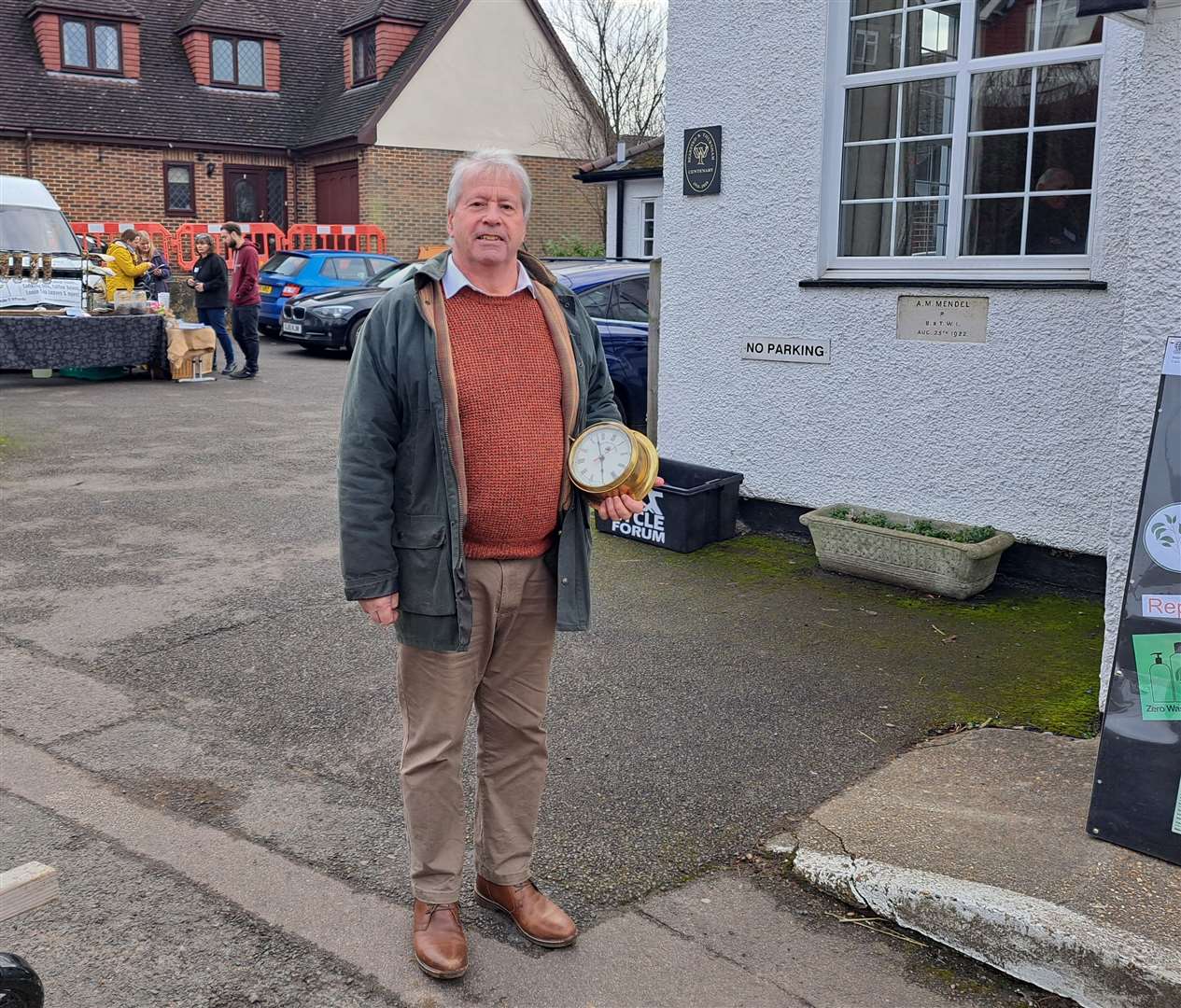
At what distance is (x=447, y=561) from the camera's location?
3139 millimetres

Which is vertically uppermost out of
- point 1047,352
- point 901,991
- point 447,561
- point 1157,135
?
point 1157,135

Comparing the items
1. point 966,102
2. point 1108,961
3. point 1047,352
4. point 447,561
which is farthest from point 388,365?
point 966,102

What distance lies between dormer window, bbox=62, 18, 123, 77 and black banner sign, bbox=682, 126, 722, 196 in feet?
80.0

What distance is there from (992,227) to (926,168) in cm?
53

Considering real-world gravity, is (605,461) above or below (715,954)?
above

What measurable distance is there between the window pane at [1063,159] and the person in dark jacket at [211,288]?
11.6 meters

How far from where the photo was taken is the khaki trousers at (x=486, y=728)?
3.21m

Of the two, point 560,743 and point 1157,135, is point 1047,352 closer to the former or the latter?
point 1157,135

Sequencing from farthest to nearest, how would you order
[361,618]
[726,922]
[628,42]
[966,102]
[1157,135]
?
[628,42] → [966,102] → [361,618] → [1157,135] → [726,922]

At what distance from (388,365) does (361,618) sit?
10.4ft

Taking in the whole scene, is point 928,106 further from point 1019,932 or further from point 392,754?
point 1019,932

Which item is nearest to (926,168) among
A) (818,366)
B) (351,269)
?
(818,366)

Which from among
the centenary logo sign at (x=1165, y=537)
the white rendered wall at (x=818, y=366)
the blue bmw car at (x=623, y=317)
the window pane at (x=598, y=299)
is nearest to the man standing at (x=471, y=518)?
the centenary logo sign at (x=1165, y=537)

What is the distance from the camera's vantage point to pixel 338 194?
1133 inches
